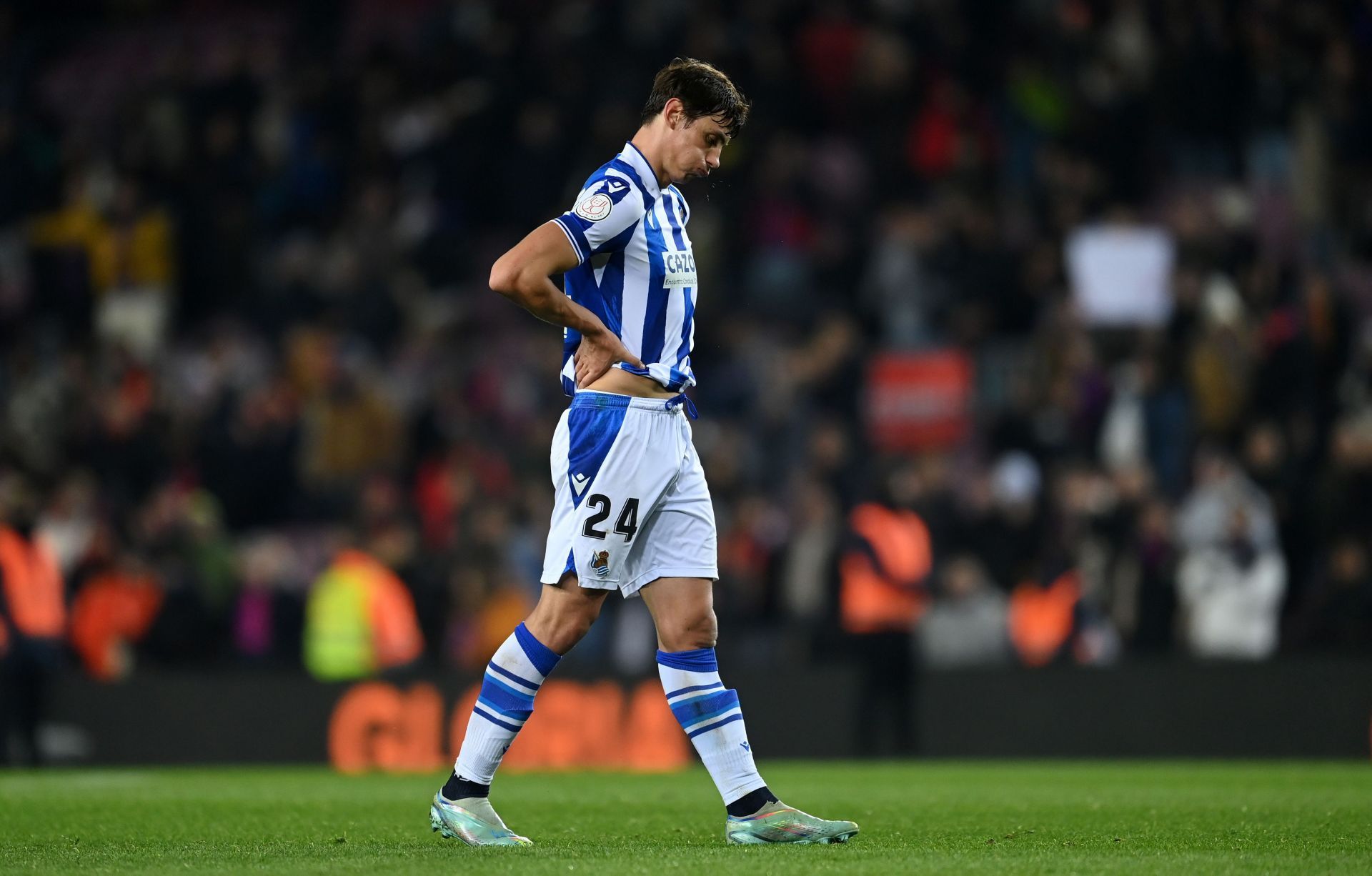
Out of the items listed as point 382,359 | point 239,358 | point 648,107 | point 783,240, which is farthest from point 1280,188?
point 648,107

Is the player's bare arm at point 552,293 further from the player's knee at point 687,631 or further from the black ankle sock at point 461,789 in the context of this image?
the black ankle sock at point 461,789

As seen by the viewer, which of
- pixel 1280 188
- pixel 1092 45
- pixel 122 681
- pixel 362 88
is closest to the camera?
pixel 122 681

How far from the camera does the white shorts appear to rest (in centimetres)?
588

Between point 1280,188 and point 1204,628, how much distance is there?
13.1 feet

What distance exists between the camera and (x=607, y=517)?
231 inches

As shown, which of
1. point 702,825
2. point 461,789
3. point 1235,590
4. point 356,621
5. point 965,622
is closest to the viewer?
point 461,789

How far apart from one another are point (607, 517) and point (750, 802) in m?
0.95

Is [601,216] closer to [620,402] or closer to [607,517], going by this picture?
[620,402]

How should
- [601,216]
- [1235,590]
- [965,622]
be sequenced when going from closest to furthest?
[601,216] → [1235,590] → [965,622]

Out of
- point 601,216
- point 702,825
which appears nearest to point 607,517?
point 601,216

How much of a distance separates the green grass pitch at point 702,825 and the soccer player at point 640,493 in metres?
0.26

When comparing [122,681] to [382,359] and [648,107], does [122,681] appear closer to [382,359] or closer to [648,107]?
[382,359]

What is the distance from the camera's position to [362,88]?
18000mm

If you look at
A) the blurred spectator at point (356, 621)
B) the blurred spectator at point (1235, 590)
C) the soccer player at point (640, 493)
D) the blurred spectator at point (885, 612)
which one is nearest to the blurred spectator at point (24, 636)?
the blurred spectator at point (356, 621)
